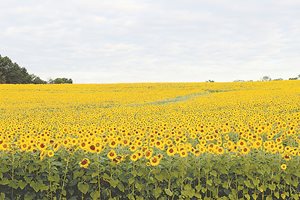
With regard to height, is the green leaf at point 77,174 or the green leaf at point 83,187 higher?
the green leaf at point 77,174

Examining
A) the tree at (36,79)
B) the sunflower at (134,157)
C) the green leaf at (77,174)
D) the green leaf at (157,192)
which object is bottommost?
the green leaf at (157,192)

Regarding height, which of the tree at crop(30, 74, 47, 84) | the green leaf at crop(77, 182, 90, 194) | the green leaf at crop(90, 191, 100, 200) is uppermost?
the tree at crop(30, 74, 47, 84)

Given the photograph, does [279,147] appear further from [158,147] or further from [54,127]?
[54,127]

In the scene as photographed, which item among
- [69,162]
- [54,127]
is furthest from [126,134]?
[54,127]

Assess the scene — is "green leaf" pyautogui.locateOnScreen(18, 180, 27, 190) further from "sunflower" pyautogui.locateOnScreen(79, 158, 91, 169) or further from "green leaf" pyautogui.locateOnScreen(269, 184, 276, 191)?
"green leaf" pyautogui.locateOnScreen(269, 184, 276, 191)

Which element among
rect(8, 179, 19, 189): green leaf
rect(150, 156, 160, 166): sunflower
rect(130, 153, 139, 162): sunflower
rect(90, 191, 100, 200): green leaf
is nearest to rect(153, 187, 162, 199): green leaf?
rect(150, 156, 160, 166): sunflower

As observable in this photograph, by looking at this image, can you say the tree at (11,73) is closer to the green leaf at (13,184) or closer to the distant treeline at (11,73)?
the distant treeline at (11,73)

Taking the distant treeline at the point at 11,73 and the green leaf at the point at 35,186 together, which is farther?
the distant treeline at the point at 11,73

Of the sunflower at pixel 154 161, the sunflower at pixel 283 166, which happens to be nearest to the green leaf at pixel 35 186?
the sunflower at pixel 154 161

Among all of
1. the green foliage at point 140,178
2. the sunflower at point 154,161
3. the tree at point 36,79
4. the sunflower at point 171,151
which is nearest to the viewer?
the sunflower at point 154,161

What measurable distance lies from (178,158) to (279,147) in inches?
89.3

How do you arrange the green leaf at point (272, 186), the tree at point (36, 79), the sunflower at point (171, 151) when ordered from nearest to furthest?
the sunflower at point (171, 151) < the green leaf at point (272, 186) < the tree at point (36, 79)

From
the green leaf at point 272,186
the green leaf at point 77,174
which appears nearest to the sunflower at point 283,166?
the green leaf at point 272,186

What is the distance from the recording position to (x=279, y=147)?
785 cm
